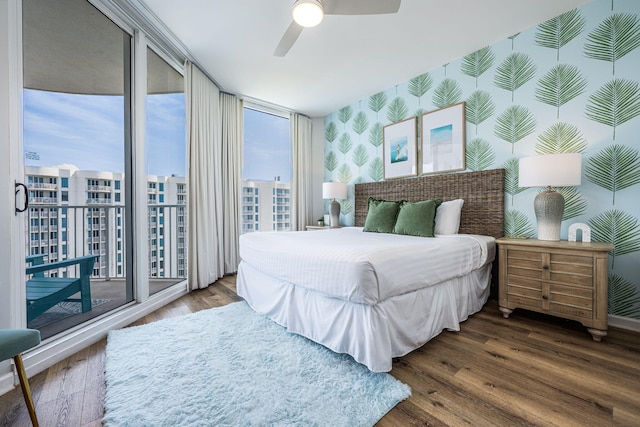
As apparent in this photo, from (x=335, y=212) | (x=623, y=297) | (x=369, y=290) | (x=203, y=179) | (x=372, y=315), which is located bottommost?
(x=623, y=297)

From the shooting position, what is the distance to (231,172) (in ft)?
13.0

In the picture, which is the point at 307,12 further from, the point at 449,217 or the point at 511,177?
the point at 511,177

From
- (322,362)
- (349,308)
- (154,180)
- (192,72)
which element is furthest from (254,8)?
(322,362)

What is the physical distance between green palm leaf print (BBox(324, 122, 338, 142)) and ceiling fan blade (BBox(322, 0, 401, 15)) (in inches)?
111

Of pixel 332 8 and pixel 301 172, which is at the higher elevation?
pixel 332 8

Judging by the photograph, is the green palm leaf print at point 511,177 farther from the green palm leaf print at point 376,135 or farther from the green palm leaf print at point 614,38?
the green palm leaf print at point 376,135

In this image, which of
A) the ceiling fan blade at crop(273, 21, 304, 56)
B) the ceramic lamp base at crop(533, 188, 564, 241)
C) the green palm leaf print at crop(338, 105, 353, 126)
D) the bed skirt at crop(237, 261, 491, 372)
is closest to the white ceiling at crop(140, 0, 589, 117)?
the ceiling fan blade at crop(273, 21, 304, 56)

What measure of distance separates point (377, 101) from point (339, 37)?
5.13 ft

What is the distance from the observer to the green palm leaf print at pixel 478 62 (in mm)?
2857

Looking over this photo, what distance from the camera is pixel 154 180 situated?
120 inches

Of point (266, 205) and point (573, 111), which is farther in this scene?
point (266, 205)

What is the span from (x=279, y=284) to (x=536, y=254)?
2.20 metres

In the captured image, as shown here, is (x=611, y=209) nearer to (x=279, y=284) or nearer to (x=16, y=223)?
(x=279, y=284)

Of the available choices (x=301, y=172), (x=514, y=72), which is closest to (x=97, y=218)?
(x=301, y=172)
